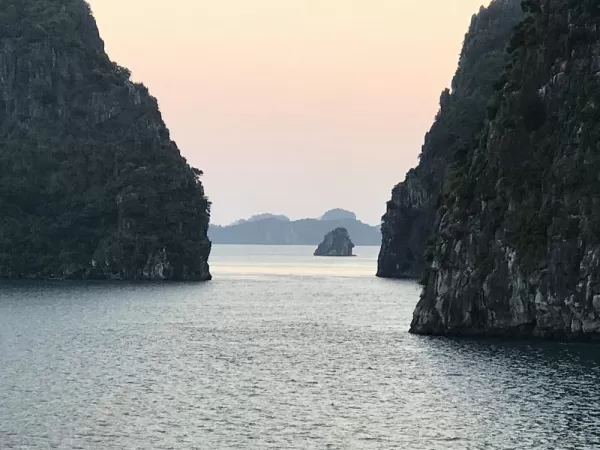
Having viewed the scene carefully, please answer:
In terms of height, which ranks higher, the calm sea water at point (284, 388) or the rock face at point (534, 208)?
the rock face at point (534, 208)

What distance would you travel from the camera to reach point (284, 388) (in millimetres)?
83625

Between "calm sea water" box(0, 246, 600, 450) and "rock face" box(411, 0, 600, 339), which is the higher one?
"rock face" box(411, 0, 600, 339)

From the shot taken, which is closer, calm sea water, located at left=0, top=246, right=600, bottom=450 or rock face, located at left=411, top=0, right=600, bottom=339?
calm sea water, located at left=0, top=246, right=600, bottom=450

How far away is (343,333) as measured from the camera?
12775cm

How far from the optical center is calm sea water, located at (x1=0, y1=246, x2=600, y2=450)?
64750 mm

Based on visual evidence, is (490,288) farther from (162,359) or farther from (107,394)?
(107,394)

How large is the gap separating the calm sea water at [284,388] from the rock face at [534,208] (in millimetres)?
4207

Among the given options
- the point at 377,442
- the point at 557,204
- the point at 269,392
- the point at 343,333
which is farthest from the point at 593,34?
the point at 377,442

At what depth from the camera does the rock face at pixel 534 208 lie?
331 feet

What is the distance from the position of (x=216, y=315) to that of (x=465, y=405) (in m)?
81.7

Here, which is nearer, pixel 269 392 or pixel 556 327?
pixel 269 392

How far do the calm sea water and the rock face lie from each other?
4207mm

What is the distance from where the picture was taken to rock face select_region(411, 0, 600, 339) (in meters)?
101

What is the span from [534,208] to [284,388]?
3938 centimetres
